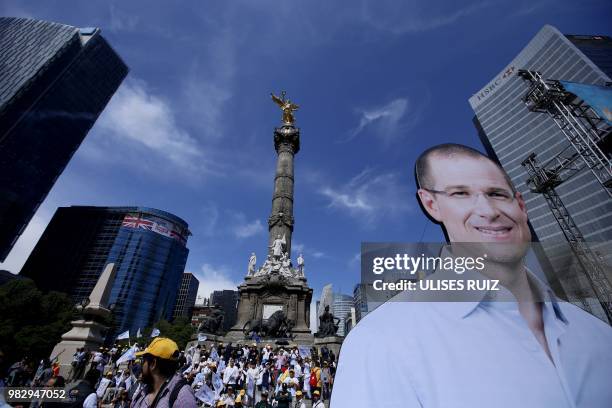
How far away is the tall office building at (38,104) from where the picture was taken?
49969 mm

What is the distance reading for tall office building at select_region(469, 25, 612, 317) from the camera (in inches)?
1407

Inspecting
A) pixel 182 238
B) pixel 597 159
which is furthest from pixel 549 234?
pixel 182 238

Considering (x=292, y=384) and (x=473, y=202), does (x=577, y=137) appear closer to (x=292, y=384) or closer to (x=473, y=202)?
(x=473, y=202)

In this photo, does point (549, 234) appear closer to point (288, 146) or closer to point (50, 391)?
point (288, 146)

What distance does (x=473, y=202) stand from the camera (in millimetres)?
2055

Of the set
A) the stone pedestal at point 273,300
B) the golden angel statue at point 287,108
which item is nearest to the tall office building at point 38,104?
the golden angel statue at point 287,108

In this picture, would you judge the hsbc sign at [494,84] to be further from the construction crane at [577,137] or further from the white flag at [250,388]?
the white flag at [250,388]

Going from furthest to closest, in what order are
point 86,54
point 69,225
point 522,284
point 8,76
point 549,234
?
point 69,225 → point 86,54 → point 8,76 → point 549,234 → point 522,284

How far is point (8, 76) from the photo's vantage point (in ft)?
163

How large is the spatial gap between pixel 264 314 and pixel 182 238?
70.9 m

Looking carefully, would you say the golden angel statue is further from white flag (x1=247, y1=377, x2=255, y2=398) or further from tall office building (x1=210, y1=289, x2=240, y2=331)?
white flag (x1=247, y1=377, x2=255, y2=398)

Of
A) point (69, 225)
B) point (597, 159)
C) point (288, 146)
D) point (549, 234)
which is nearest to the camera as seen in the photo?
point (597, 159)

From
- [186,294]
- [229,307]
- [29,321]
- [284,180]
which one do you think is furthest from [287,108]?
[186,294]

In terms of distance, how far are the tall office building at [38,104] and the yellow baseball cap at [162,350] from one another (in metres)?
70.2
